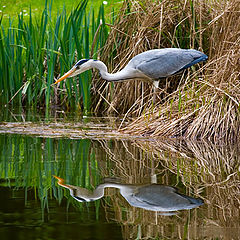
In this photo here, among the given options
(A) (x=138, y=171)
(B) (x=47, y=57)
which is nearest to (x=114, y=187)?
(A) (x=138, y=171)

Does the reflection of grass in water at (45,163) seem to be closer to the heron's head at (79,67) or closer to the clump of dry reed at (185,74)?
the clump of dry reed at (185,74)

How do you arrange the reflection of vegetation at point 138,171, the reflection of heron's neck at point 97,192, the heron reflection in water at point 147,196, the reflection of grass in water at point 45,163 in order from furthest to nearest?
the reflection of grass in water at point 45,163 < the reflection of heron's neck at point 97,192 < the heron reflection in water at point 147,196 < the reflection of vegetation at point 138,171

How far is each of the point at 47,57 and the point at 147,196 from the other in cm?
576

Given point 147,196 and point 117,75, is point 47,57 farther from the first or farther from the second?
point 147,196

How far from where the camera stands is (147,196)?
3.01 m

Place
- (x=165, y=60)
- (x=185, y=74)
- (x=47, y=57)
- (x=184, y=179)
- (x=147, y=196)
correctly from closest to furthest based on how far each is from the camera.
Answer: (x=147, y=196) → (x=184, y=179) → (x=165, y=60) → (x=185, y=74) → (x=47, y=57)

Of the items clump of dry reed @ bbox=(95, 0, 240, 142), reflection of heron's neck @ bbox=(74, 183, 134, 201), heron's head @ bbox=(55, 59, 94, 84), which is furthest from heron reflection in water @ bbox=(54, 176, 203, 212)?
heron's head @ bbox=(55, 59, 94, 84)

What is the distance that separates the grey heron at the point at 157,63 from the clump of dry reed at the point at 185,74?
0.18 m

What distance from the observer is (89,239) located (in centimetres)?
210

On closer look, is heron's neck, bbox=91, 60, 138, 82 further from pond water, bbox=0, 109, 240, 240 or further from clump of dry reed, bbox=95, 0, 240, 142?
pond water, bbox=0, 109, 240, 240

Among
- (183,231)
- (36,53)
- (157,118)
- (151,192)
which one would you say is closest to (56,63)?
(36,53)

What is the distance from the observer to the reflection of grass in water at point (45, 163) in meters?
3.25

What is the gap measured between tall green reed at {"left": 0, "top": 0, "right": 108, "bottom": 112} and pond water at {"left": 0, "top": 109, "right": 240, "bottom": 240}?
8.57 feet

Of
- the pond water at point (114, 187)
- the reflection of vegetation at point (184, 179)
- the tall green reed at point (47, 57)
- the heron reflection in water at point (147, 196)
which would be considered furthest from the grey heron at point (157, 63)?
the heron reflection in water at point (147, 196)
